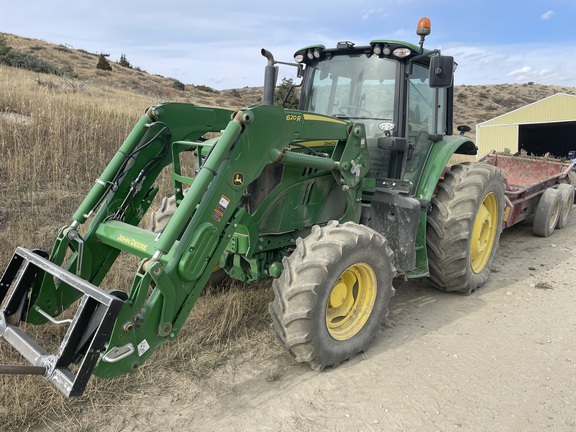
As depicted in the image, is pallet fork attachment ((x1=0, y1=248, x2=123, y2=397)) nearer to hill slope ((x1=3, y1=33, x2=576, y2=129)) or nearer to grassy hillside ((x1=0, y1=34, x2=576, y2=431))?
grassy hillside ((x1=0, y1=34, x2=576, y2=431))

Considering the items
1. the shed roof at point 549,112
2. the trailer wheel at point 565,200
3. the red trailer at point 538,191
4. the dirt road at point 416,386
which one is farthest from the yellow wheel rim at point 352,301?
the shed roof at point 549,112

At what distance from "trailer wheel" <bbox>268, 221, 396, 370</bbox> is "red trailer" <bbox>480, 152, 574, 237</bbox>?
340cm

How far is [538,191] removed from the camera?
7453 mm

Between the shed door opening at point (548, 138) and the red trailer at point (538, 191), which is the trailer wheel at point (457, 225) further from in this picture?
the shed door opening at point (548, 138)

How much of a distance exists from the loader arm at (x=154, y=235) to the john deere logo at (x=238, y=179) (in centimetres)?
1

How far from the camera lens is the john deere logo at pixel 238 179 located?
296cm

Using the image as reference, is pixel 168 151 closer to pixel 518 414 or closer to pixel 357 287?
pixel 357 287

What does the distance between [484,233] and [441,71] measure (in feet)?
7.80

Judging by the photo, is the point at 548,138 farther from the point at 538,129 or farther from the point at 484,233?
the point at 484,233

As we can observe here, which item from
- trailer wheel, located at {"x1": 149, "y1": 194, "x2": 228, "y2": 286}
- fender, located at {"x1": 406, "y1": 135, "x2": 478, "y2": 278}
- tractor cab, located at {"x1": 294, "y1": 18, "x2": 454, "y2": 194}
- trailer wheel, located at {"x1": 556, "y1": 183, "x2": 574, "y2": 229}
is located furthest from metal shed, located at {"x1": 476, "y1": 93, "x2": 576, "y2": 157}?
trailer wheel, located at {"x1": 149, "y1": 194, "x2": 228, "y2": 286}

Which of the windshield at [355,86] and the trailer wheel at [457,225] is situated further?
the trailer wheel at [457,225]

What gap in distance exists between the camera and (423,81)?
466 cm

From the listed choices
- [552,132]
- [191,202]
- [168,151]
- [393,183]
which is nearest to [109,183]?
[168,151]

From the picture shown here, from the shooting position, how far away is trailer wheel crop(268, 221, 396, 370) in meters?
3.11
